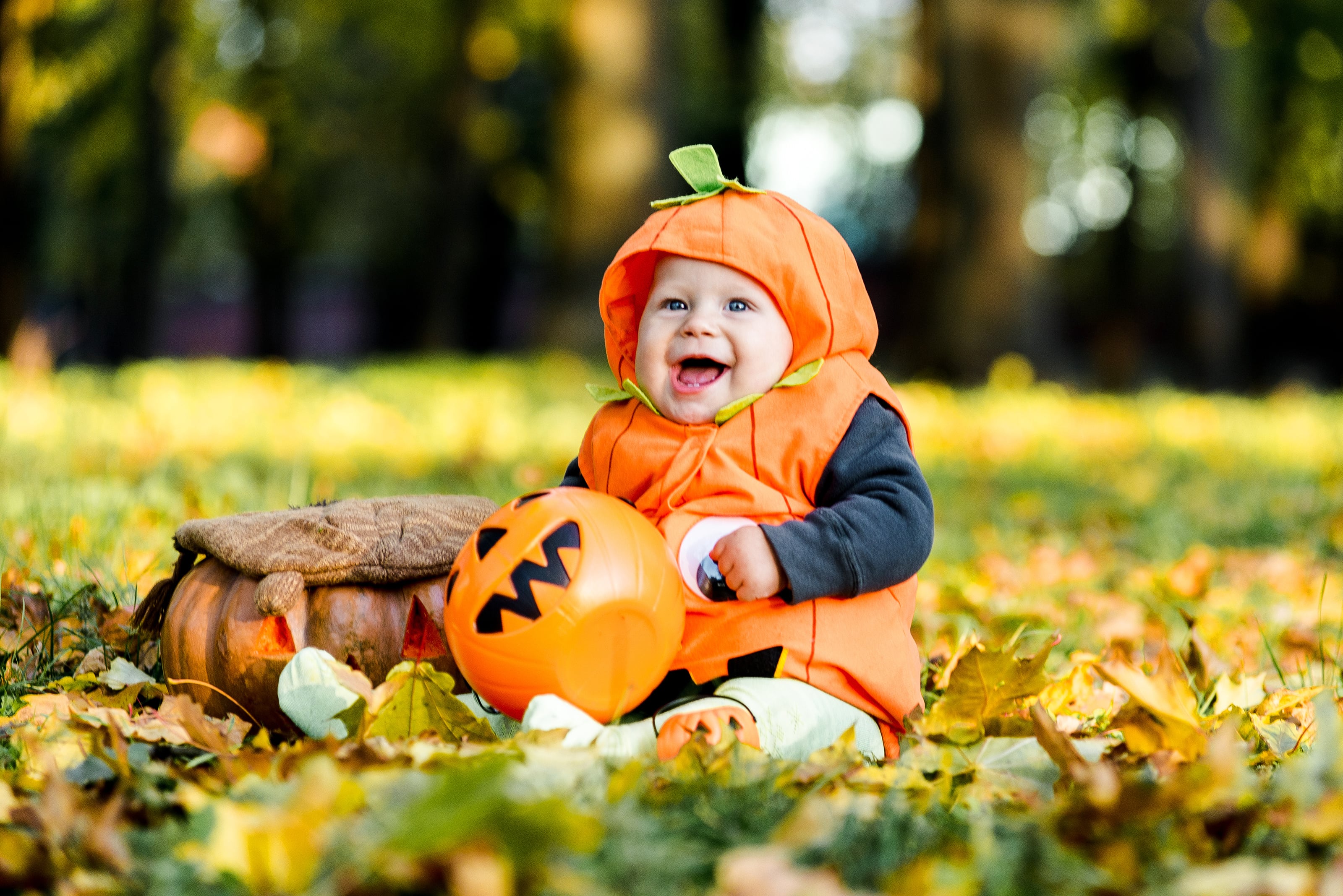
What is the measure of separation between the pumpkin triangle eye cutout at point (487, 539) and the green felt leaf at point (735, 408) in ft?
1.57

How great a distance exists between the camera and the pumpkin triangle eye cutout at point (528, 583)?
212 centimetres

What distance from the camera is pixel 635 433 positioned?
2516 millimetres

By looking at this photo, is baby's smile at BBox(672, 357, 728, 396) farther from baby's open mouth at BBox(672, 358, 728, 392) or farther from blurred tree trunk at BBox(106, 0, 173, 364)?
blurred tree trunk at BBox(106, 0, 173, 364)

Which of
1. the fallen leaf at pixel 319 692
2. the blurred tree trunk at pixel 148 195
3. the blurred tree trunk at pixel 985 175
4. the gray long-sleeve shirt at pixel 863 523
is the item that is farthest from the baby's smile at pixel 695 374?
the blurred tree trunk at pixel 148 195

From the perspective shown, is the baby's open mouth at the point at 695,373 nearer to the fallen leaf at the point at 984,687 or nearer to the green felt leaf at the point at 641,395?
the green felt leaf at the point at 641,395

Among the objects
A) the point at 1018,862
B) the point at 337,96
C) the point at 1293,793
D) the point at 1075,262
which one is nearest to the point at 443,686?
the point at 1018,862

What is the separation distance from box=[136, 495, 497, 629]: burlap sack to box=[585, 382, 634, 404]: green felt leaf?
1.35ft

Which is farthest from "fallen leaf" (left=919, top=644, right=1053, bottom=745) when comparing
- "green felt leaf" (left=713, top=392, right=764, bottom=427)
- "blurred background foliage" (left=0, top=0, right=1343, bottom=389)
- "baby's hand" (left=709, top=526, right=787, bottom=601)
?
"blurred background foliage" (left=0, top=0, right=1343, bottom=389)

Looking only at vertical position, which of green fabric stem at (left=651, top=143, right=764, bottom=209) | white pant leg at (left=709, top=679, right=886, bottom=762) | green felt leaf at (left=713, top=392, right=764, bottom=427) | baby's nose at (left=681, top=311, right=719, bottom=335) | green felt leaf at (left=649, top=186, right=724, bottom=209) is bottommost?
white pant leg at (left=709, top=679, right=886, bottom=762)

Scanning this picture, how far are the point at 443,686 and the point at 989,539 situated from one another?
3.38 meters

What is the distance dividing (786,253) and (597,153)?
29.0 feet

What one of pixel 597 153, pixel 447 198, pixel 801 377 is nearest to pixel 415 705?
pixel 801 377

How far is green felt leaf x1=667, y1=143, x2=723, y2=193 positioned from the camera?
99.2 inches

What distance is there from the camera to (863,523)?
7.45 feet
